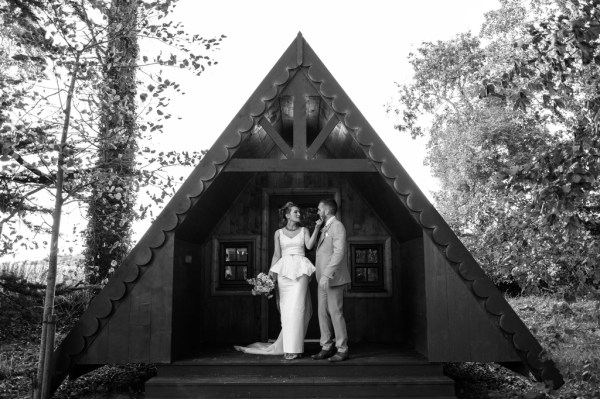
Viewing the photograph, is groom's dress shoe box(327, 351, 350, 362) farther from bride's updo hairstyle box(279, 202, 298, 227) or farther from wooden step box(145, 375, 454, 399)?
bride's updo hairstyle box(279, 202, 298, 227)

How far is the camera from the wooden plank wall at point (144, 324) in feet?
17.8

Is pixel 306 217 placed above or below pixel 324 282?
above

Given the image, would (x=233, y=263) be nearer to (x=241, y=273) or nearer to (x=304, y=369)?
(x=241, y=273)

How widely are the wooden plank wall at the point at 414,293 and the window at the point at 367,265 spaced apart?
351 millimetres

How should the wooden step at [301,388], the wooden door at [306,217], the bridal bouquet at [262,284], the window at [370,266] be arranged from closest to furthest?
the wooden step at [301,388]
the bridal bouquet at [262,284]
the window at [370,266]
the wooden door at [306,217]

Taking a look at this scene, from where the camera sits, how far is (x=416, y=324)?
6.23 metres

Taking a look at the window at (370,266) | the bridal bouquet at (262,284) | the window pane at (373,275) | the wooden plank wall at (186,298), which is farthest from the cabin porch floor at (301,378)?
the window pane at (373,275)

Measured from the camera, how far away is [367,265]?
7441 millimetres

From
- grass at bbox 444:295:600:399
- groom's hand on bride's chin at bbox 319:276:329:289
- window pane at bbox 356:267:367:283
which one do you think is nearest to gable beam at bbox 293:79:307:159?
groom's hand on bride's chin at bbox 319:276:329:289

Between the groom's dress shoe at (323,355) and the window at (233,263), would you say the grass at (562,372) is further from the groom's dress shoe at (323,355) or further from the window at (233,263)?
the window at (233,263)

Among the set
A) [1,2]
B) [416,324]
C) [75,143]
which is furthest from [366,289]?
[1,2]

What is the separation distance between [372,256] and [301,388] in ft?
8.71

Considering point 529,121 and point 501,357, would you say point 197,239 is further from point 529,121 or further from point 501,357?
point 529,121

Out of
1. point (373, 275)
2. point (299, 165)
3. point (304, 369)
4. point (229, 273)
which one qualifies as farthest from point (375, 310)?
point (299, 165)
